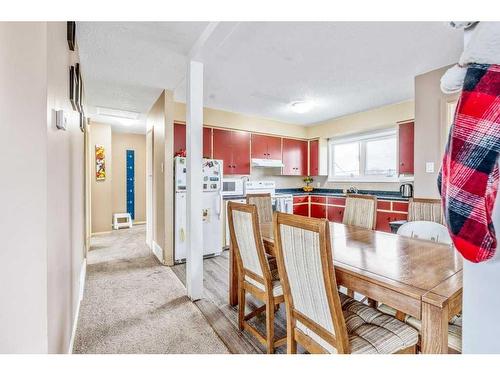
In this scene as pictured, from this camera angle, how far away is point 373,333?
3.70ft

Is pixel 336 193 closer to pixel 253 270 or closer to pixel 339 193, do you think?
pixel 339 193

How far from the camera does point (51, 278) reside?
1076 millimetres

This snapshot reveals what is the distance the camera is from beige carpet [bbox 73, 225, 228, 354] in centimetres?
171

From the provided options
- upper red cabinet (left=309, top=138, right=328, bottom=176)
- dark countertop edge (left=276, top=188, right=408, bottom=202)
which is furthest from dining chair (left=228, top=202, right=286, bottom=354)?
upper red cabinet (left=309, top=138, right=328, bottom=176)

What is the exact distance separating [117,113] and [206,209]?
7.46ft

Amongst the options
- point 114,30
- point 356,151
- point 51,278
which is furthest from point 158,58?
point 356,151

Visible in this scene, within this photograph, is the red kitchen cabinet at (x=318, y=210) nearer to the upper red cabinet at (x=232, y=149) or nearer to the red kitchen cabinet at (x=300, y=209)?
the red kitchen cabinet at (x=300, y=209)

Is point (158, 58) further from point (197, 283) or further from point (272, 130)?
point (272, 130)

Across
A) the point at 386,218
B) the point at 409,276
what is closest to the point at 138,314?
the point at 409,276

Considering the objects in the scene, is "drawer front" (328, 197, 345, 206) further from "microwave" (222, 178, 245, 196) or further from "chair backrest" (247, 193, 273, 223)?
"chair backrest" (247, 193, 273, 223)

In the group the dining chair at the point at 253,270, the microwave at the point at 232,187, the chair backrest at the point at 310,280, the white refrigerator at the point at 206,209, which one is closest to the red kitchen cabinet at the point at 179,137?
the white refrigerator at the point at 206,209

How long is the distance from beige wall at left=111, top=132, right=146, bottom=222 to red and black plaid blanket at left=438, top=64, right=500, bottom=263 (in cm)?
642

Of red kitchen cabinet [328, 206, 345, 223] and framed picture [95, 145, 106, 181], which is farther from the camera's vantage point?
framed picture [95, 145, 106, 181]
